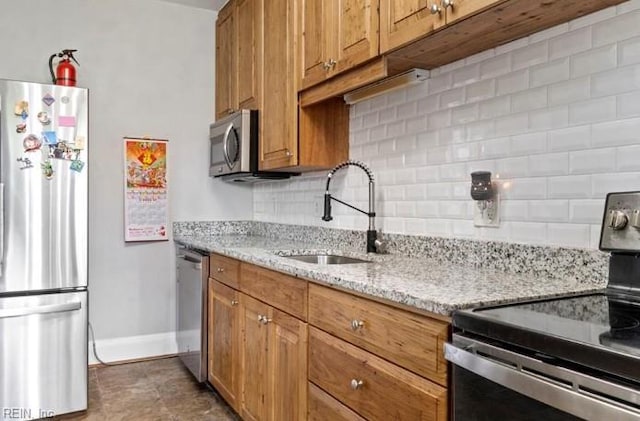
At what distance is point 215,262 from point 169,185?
1106 millimetres

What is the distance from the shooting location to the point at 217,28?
3643 millimetres

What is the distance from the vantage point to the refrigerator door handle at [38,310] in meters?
2.35

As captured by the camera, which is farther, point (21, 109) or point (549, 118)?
point (21, 109)

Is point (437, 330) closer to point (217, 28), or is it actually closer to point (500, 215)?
point (500, 215)

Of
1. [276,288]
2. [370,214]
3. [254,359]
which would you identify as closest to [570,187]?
[370,214]

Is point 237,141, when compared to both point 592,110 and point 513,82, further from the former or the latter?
point 592,110

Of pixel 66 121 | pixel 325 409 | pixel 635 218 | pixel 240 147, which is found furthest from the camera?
pixel 240 147

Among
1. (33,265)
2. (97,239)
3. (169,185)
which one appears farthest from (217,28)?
(33,265)

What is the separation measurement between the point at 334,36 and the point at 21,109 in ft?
5.34

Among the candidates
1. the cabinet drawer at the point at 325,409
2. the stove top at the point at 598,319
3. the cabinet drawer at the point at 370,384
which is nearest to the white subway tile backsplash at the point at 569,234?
the stove top at the point at 598,319

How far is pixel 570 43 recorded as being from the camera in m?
1.49

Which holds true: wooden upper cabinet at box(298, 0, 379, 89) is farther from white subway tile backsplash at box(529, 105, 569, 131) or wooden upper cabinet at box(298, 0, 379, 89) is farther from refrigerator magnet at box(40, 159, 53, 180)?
refrigerator magnet at box(40, 159, 53, 180)

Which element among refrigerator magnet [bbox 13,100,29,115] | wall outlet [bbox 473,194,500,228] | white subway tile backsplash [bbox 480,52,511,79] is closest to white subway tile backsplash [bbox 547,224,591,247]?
wall outlet [bbox 473,194,500,228]

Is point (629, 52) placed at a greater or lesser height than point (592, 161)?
greater
